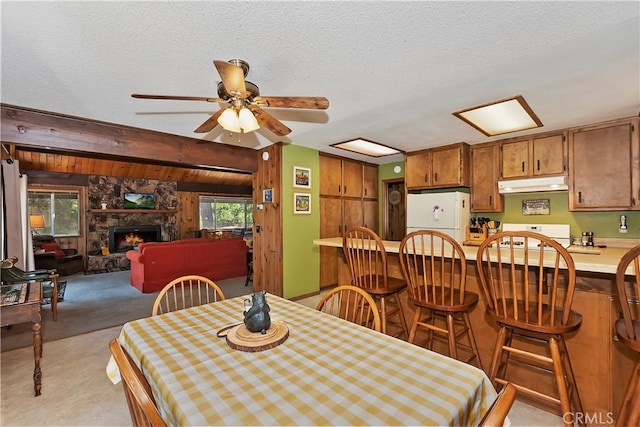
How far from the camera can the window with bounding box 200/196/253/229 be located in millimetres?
8870

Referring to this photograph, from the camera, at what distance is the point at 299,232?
4.21m

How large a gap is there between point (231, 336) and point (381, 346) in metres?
0.66

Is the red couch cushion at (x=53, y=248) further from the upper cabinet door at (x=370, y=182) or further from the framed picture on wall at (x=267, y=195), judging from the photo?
the upper cabinet door at (x=370, y=182)

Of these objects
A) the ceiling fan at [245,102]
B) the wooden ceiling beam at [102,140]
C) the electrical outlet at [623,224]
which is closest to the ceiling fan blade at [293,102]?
the ceiling fan at [245,102]

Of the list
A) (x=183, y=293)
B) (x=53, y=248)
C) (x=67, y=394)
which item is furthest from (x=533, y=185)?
(x=53, y=248)

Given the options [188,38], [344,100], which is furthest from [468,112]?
[188,38]

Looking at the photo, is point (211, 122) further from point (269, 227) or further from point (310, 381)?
point (269, 227)

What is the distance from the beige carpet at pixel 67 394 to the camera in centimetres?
175

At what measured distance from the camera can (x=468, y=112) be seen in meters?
2.76

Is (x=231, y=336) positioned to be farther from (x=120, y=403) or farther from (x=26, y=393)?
(x=26, y=393)

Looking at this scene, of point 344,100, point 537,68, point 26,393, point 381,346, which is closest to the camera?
point 381,346

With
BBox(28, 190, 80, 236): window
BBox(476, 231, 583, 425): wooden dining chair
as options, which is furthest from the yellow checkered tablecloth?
BBox(28, 190, 80, 236): window

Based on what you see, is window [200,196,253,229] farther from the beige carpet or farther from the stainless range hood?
the stainless range hood

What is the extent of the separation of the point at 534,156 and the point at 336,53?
3048mm
